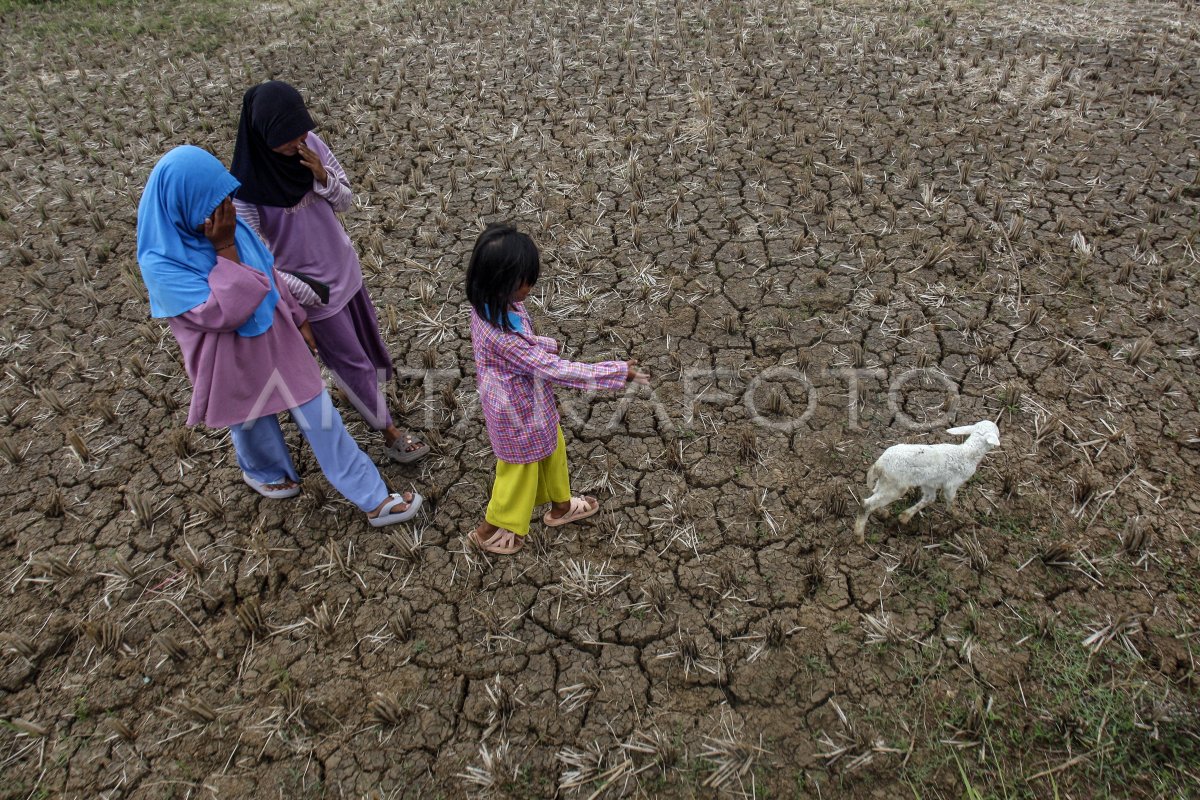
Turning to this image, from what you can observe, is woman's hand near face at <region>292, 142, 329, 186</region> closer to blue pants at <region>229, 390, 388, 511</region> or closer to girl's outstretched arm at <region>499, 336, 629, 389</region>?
blue pants at <region>229, 390, 388, 511</region>

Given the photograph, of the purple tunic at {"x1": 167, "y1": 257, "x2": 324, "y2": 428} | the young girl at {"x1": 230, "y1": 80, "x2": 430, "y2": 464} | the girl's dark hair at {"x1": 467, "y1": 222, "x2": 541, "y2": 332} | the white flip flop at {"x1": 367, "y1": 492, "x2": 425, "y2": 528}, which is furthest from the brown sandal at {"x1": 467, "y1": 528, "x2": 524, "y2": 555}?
the girl's dark hair at {"x1": 467, "y1": 222, "x2": 541, "y2": 332}

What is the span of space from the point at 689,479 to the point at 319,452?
1769 mm

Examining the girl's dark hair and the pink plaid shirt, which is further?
the pink plaid shirt

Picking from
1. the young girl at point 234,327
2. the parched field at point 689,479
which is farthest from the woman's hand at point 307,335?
the parched field at point 689,479

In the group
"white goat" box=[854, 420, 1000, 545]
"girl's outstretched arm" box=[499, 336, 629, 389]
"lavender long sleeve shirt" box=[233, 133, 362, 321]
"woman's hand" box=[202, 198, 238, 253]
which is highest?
"woman's hand" box=[202, 198, 238, 253]

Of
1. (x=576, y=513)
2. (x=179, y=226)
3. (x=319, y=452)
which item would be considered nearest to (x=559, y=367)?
(x=576, y=513)

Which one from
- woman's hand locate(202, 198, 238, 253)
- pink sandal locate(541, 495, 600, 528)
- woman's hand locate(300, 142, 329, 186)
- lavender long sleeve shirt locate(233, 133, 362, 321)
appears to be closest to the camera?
woman's hand locate(202, 198, 238, 253)

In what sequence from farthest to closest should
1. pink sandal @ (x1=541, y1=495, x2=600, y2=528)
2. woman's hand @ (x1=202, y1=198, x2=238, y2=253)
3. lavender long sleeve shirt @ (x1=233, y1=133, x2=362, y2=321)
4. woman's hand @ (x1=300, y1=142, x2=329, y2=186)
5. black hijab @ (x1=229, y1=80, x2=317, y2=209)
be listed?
pink sandal @ (x1=541, y1=495, x2=600, y2=528) → lavender long sleeve shirt @ (x1=233, y1=133, x2=362, y2=321) → woman's hand @ (x1=300, y1=142, x2=329, y2=186) → black hijab @ (x1=229, y1=80, x2=317, y2=209) → woman's hand @ (x1=202, y1=198, x2=238, y2=253)

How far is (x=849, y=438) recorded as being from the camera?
384 cm

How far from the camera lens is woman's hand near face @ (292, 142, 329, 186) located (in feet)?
9.93

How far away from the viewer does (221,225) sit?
8.85 feet

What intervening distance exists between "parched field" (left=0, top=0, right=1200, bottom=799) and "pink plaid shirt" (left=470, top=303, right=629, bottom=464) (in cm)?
66

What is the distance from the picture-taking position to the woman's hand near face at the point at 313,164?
3.03 meters

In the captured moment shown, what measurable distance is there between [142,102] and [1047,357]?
8.67 meters
